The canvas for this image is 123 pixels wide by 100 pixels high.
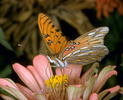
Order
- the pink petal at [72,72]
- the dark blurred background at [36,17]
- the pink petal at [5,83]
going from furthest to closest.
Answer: the dark blurred background at [36,17]
the pink petal at [72,72]
the pink petal at [5,83]

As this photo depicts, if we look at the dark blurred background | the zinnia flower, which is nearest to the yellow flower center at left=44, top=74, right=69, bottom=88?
the zinnia flower

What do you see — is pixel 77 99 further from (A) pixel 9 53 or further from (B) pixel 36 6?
(B) pixel 36 6

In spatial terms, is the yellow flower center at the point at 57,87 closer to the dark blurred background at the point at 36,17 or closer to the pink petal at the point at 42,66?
the pink petal at the point at 42,66

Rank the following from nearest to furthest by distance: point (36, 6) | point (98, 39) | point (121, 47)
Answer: point (98, 39) < point (121, 47) < point (36, 6)

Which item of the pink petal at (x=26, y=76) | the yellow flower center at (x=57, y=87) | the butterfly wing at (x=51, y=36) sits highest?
the butterfly wing at (x=51, y=36)

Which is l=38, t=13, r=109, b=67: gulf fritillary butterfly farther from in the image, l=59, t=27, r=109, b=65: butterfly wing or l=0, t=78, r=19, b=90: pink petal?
l=0, t=78, r=19, b=90: pink petal

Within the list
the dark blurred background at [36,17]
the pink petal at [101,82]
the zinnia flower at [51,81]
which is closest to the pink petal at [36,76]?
the zinnia flower at [51,81]

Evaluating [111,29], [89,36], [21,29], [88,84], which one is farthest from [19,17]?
[88,84]

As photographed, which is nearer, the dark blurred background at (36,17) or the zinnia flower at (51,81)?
the zinnia flower at (51,81)
